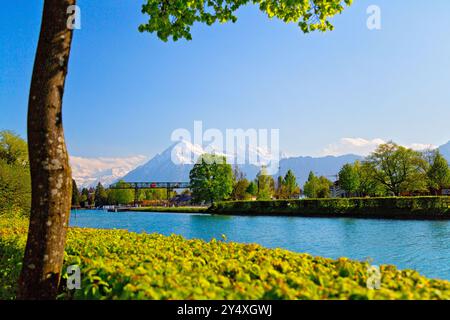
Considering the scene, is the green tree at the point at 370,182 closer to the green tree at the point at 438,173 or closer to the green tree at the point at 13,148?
the green tree at the point at 438,173

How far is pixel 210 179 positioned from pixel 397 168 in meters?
31.7

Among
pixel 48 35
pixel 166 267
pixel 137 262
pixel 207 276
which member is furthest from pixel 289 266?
pixel 48 35

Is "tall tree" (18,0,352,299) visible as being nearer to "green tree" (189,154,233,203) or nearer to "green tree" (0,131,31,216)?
"green tree" (0,131,31,216)

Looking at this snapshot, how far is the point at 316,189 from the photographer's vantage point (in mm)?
86875

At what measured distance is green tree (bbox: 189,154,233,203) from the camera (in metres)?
67.1

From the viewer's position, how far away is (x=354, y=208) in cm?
4438

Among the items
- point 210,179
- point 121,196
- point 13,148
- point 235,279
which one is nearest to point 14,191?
point 13,148

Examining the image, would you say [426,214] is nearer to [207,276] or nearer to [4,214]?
[4,214]

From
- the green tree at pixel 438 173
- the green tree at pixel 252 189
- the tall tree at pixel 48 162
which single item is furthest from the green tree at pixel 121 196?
the tall tree at pixel 48 162

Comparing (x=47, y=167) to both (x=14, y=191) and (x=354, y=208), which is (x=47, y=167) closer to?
(x=14, y=191)

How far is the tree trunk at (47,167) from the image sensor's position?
465 centimetres

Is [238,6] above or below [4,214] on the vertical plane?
above

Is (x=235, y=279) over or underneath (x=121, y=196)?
over
